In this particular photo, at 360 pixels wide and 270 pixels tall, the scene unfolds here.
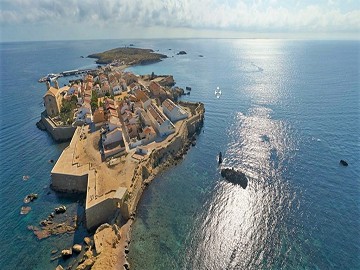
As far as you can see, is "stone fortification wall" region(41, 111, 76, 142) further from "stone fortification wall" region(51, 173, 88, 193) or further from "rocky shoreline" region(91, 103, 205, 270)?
"rocky shoreline" region(91, 103, 205, 270)

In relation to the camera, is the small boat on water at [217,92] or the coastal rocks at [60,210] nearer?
the coastal rocks at [60,210]

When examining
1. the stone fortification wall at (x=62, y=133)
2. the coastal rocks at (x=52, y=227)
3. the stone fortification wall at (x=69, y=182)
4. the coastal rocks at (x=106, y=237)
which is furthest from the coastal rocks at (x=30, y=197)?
the stone fortification wall at (x=62, y=133)

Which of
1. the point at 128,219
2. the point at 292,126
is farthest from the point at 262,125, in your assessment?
the point at 128,219

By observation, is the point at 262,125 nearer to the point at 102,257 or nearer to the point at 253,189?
the point at 253,189

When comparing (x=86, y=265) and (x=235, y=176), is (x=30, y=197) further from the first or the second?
(x=235, y=176)

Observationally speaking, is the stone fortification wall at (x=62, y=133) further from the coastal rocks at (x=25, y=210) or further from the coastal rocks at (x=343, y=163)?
the coastal rocks at (x=343, y=163)

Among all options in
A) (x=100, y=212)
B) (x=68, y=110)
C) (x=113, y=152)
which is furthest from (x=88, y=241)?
(x=68, y=110)
